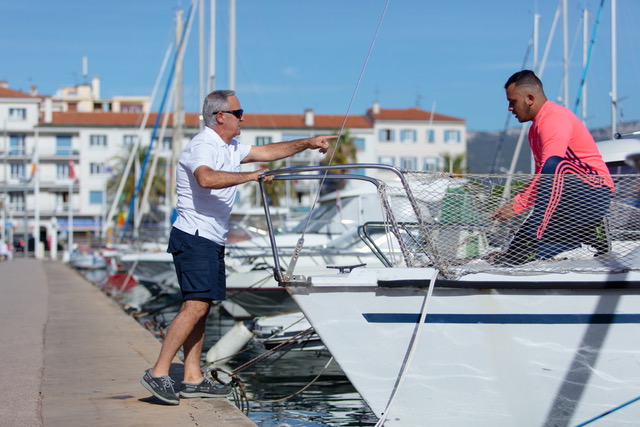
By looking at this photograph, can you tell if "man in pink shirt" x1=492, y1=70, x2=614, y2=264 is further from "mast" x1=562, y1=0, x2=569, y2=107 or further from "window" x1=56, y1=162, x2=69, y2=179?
"window" x1=56, y1=162, x2=69, y2=179

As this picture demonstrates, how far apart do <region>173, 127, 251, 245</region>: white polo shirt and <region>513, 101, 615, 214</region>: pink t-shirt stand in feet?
5.83

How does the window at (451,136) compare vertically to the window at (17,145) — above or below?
above

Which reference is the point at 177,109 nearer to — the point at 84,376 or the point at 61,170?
the point at 84,376

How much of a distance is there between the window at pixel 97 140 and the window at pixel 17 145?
6110 mm

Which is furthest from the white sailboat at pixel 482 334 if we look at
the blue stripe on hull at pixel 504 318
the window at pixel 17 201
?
the window at pixel 17 201

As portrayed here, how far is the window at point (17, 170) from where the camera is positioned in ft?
258

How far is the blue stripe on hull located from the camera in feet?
15.1

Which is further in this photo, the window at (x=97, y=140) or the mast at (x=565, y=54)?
the window at (x=97, y=140)

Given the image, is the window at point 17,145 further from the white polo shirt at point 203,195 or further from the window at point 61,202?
the white polo shirt at point 203,195

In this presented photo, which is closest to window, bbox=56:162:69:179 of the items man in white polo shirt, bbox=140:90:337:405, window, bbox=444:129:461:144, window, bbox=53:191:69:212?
window, bbox=53:191:69:212

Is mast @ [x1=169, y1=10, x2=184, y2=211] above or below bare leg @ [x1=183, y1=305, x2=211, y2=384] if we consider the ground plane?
above

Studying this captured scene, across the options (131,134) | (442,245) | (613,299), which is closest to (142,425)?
(442,245)

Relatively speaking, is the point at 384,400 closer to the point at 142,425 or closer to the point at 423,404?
the point at 423,404

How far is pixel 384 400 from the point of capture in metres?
4.75
